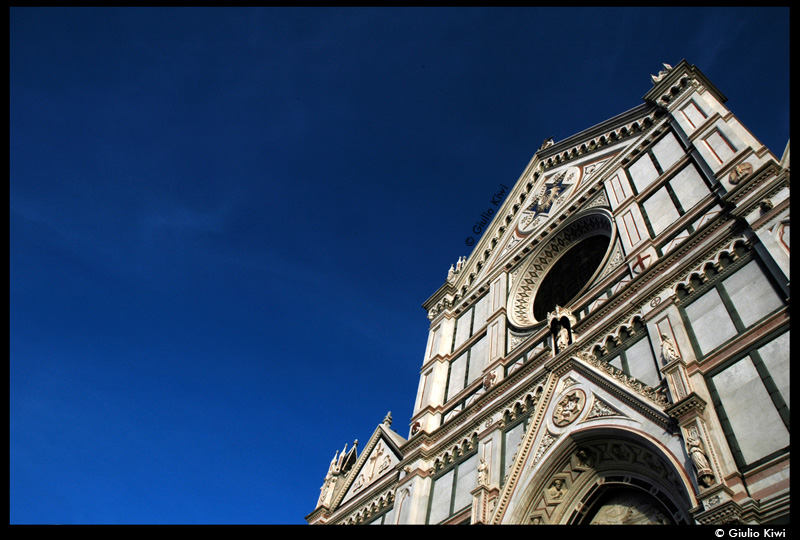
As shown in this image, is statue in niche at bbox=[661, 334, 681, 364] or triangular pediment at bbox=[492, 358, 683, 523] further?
triangular pediment at bbox=[492, 358, 683, 523]

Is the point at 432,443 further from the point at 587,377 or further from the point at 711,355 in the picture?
the point at 711,355

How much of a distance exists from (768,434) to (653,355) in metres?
2.78

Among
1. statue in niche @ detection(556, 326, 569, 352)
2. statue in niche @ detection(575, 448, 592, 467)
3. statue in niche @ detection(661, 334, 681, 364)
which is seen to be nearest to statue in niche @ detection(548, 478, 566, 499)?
statue in niche @ detection(575, 448, 592, 467)

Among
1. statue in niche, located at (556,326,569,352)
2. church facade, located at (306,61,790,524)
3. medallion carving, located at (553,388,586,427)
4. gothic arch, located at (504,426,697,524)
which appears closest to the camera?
church facade, located at (306,61,790,524)

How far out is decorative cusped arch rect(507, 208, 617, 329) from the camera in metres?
15.2

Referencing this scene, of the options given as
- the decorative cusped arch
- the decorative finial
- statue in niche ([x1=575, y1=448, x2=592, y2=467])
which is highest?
the decorative finial

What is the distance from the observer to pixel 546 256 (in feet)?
54.8

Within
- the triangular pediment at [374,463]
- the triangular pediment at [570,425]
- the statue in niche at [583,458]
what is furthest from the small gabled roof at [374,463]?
the statue in niche at [583,458]

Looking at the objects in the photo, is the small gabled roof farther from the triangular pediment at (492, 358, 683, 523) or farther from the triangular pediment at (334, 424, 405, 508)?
the triangular pediment at (492, 358, 683, 523)

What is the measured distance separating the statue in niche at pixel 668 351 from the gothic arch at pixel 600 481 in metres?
1.30

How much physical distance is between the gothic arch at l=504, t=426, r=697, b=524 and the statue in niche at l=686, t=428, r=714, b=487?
1.31ft

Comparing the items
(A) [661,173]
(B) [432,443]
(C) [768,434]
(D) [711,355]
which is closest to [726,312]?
(D) [711,355]
